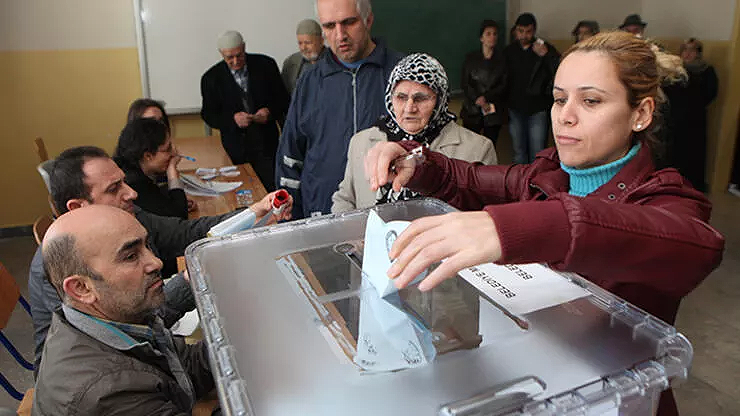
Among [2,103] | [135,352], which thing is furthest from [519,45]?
[135,352]

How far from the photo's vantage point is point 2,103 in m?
4.32

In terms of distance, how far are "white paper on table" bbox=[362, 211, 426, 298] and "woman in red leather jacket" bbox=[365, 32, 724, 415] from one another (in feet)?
0.43

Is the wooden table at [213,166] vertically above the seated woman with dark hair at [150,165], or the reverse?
the seated woman with dark hair at [150,165]

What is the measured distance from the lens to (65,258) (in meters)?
1.29

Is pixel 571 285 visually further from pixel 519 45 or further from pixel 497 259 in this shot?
pixel 519 45

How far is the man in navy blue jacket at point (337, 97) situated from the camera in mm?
2152

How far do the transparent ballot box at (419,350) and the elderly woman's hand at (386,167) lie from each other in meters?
0.26

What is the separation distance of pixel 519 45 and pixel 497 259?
5.01m

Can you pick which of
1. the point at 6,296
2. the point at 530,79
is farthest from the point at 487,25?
the point at 6,296

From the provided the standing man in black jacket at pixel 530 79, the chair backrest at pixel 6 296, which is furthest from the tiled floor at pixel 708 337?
the standing man in black jacket at pixel 530 79

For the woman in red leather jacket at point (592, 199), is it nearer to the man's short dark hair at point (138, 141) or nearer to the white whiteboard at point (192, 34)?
the man's short dark hair at point (138, 141)

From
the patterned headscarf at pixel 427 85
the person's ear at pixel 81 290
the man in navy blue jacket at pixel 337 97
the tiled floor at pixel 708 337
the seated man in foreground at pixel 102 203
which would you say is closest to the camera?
the person's ear at pixel 81 290

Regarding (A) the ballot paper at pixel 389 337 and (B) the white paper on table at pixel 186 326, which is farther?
(B) the white paper on table at pixel 186 326

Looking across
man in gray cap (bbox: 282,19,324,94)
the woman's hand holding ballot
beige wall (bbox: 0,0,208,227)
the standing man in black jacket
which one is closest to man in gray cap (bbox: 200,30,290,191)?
man in gray cap (bbox: 282,19,324,94)
